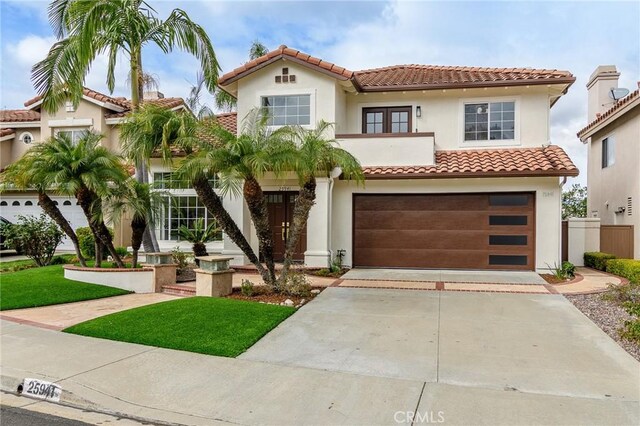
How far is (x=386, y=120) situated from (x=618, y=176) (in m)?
9.36

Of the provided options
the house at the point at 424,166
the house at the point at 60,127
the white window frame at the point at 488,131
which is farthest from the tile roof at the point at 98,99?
the white window frame at the point at 488,131

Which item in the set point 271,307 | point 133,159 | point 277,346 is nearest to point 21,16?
point 133,159

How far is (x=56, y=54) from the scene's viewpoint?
13.0m

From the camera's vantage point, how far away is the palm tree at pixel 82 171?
11305mm

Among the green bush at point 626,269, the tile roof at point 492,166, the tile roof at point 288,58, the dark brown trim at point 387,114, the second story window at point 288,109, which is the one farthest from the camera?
the dark brown trim at point 387,114

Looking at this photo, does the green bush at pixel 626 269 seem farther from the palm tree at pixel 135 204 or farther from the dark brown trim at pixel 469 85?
the palm tree at pixel 135 204

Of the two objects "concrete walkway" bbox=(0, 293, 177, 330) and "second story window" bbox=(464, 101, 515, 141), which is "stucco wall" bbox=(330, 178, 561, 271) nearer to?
"second story window" bbox=(464, 101, 515, 141)

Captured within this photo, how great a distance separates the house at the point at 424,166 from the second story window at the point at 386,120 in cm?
4

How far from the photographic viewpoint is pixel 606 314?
28.2 feet

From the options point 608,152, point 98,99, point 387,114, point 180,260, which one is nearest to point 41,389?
point 180,260

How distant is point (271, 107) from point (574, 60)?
12.1 metres

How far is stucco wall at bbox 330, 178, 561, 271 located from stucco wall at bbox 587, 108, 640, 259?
396cm

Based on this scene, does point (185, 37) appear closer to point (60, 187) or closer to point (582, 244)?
point (60, 187)

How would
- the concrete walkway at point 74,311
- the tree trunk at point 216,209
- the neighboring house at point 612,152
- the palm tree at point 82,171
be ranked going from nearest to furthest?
1. the concrete walkway at point 74,311
2. the tree trunk at point 216,209
3. the palm tree at point 82,171
4. the neighboring house at point 612,152
